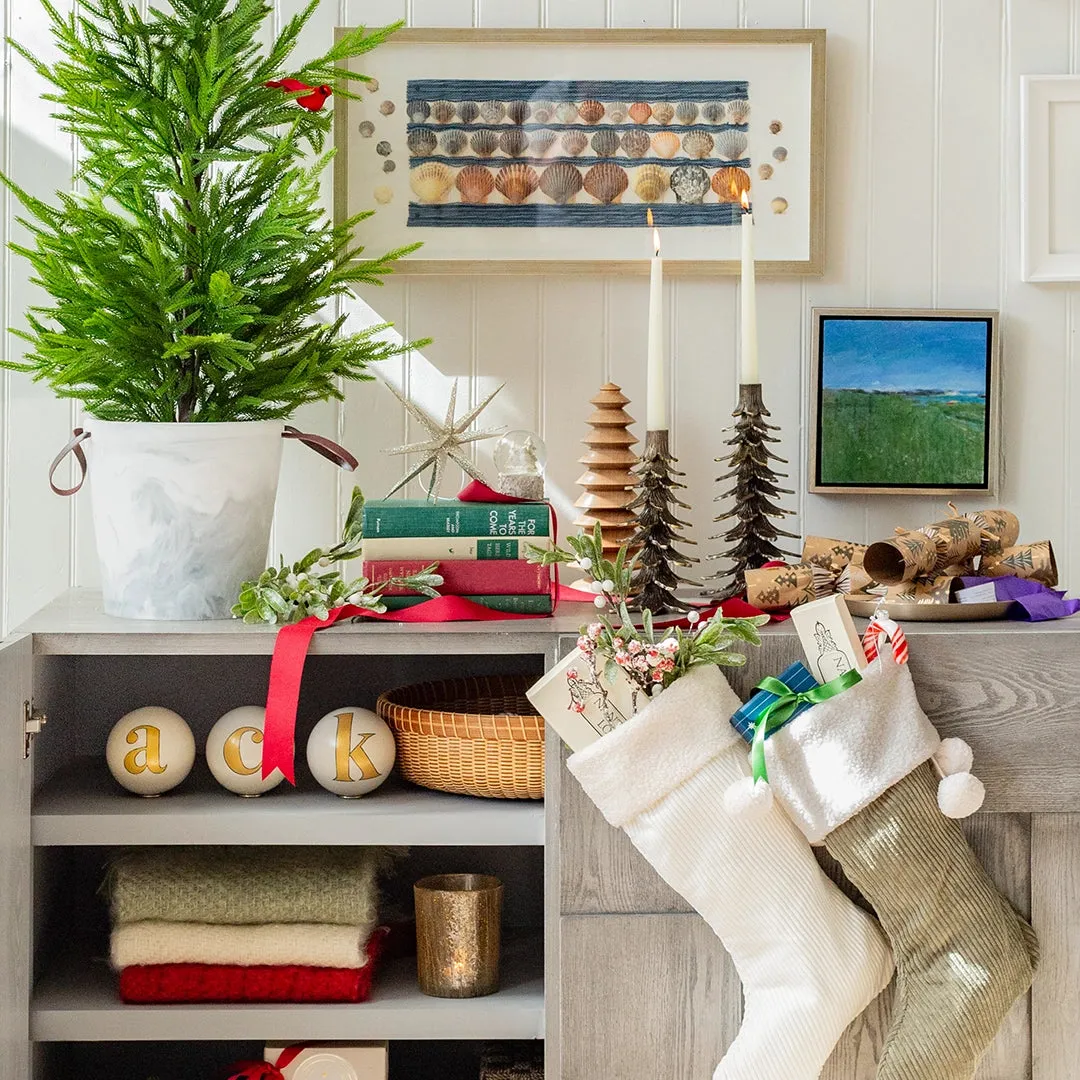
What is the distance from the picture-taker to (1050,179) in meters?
1.65

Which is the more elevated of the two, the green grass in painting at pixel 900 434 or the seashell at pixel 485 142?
the seashell at pixel 485 142

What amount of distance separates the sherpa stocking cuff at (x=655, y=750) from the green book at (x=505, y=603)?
0.69 feet

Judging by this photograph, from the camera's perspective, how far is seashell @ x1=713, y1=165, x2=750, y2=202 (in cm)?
164

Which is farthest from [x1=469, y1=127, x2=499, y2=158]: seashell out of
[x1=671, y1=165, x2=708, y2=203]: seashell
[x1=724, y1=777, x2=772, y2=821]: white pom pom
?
[x1=724, y1=777, x2=772, y2=821]: white pom pom

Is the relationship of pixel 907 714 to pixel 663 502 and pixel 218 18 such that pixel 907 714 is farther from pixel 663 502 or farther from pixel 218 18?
pixel 218 18

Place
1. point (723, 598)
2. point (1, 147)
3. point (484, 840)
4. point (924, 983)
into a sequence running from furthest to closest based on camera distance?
point (1, 147), point (723, 598), point (484, 840), point (924, 983)

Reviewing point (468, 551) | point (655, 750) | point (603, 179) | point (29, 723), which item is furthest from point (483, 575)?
point (603, 179)

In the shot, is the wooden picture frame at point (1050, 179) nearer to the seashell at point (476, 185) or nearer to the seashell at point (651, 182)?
the seashell at point (651, 182)

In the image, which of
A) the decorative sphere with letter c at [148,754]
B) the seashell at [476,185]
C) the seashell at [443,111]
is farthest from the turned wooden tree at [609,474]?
the decorative sphere with letter c at [148,754]

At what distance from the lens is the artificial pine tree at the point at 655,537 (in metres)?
1.36

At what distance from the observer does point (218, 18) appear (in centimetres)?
131

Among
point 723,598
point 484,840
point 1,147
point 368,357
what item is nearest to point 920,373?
point 723,598

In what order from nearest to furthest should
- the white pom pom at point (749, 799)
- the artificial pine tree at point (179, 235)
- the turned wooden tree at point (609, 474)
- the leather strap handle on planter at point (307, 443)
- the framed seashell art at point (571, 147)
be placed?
the white pom pom at point (749, 799) → the artificial pine tree at point (179, 235) → the leather strap handle on planter at point (307, 443) → the turned wooden tree at point (609, 474) → the framed seashell art at point (571, 147)

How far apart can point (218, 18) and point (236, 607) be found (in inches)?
25.1
